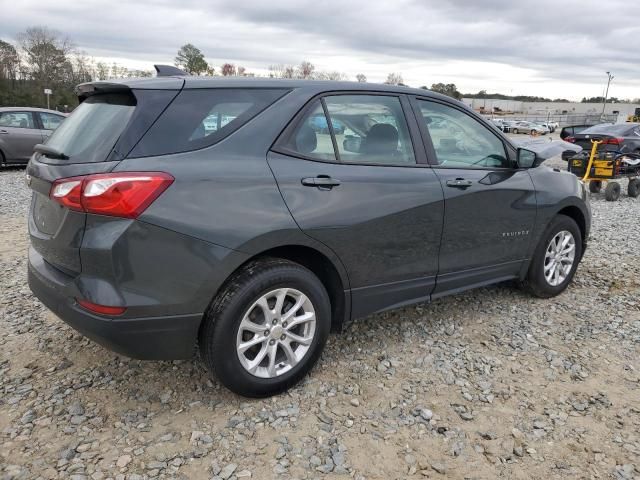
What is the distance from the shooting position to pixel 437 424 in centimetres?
273

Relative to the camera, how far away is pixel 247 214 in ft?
8.45

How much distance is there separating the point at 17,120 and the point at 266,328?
1182 centimetres

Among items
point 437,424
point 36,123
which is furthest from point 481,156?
point 36,123

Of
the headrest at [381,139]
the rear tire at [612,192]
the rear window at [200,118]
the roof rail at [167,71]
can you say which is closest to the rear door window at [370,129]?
the headrest at [381,139]

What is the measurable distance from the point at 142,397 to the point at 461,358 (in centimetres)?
201

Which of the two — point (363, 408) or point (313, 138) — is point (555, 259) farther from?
point (313, 138)

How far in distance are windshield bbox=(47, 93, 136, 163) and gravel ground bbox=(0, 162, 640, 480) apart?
1346mm

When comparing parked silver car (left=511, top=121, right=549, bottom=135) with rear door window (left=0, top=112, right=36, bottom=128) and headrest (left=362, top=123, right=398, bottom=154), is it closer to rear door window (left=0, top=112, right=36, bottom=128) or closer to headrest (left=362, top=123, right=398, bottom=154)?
rear door window (left=0, top=112, right=36, bottom=128)

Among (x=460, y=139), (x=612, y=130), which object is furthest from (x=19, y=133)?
(x=612, y=130)

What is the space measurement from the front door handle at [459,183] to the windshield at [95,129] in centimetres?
202

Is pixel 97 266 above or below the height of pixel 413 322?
above

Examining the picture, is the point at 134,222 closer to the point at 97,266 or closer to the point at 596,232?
the point at 97,266

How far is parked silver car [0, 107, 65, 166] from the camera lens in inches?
459

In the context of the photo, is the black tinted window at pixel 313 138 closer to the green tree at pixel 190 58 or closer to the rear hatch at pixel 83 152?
the rear hatch at pixel 83 152
